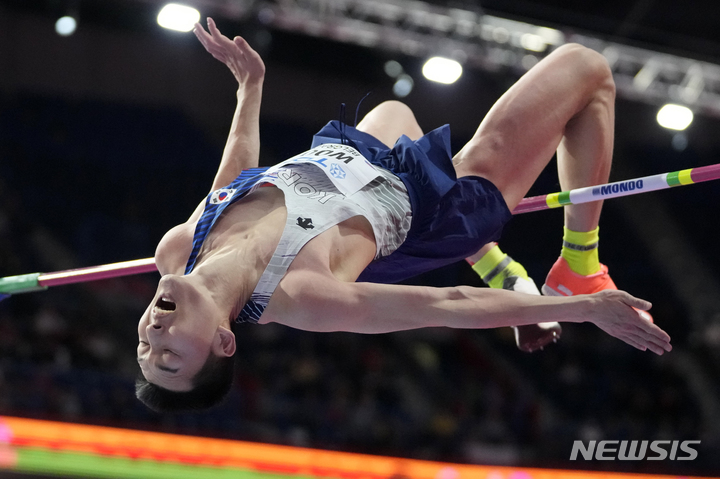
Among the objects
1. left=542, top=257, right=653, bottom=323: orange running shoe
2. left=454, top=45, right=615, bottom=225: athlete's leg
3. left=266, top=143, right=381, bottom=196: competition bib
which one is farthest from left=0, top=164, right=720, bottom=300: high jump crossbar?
left=266, top=143, right=381, bottom=196: competition bib

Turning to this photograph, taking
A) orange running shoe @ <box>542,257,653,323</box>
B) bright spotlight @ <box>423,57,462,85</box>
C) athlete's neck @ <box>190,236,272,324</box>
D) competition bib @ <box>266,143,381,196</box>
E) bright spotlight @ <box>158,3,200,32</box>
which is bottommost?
athlete's neck @ <box>190,236,272,324</box>

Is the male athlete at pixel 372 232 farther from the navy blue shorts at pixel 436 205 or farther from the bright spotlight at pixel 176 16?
the bright spotlight at pixel 176 16

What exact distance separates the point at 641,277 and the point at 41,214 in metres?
7.85

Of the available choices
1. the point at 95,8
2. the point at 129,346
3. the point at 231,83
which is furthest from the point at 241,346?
the point at 95,8

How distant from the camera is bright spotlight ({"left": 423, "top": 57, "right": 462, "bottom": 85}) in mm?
6922

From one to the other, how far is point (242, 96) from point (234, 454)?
3498 millimetres

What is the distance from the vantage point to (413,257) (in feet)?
7.52

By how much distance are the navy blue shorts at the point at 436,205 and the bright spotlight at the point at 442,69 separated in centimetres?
476

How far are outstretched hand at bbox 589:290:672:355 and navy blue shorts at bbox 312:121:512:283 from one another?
60 cm

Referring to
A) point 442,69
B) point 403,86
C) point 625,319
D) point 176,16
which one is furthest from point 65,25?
point 625,319

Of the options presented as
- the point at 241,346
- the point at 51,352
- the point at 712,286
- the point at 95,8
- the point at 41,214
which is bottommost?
the point at 51,352

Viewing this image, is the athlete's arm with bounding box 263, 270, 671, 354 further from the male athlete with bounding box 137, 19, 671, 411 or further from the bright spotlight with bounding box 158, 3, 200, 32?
the bright spotlight with bounding box 158, 3, 200, 32

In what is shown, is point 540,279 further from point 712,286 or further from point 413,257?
point 413,257

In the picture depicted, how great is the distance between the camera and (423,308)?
184cm
